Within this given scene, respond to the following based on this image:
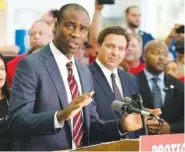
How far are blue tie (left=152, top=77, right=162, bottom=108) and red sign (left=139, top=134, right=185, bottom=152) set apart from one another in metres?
1.50

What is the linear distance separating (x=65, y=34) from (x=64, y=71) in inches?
6.8

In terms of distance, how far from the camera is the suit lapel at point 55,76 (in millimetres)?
2076

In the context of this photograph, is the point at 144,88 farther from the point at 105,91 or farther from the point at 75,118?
the point at 75,118

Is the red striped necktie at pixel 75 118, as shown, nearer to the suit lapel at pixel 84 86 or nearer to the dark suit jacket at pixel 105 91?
the suit lapel at pixel 84 86

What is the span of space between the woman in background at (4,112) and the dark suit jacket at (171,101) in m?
1.09

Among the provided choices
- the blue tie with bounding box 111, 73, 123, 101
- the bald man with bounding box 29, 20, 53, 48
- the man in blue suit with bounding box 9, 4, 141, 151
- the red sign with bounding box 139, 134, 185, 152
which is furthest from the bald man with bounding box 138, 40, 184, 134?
the red sign with bounding box 139, 134, 185, 152

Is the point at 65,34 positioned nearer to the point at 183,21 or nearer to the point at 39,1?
the point at 39,1

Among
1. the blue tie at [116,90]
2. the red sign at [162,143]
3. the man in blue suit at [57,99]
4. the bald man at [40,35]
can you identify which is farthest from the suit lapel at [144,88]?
the red sign at [162,143]

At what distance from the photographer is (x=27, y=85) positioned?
1.98 metres

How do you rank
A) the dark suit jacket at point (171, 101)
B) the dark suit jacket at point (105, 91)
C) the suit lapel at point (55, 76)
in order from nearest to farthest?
the suit lapel at point (55, 76) < the dark suit jacket at point (105, 91) < the dark suit jacket at point (171, 101)

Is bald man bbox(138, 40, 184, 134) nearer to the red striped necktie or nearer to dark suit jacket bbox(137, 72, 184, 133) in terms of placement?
dark suit jacket bbox(137, 72, 184, 133)

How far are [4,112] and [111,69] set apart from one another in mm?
708

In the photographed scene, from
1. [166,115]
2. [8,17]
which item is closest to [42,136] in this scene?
[8,17]

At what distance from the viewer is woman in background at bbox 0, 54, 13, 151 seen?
2354mm
